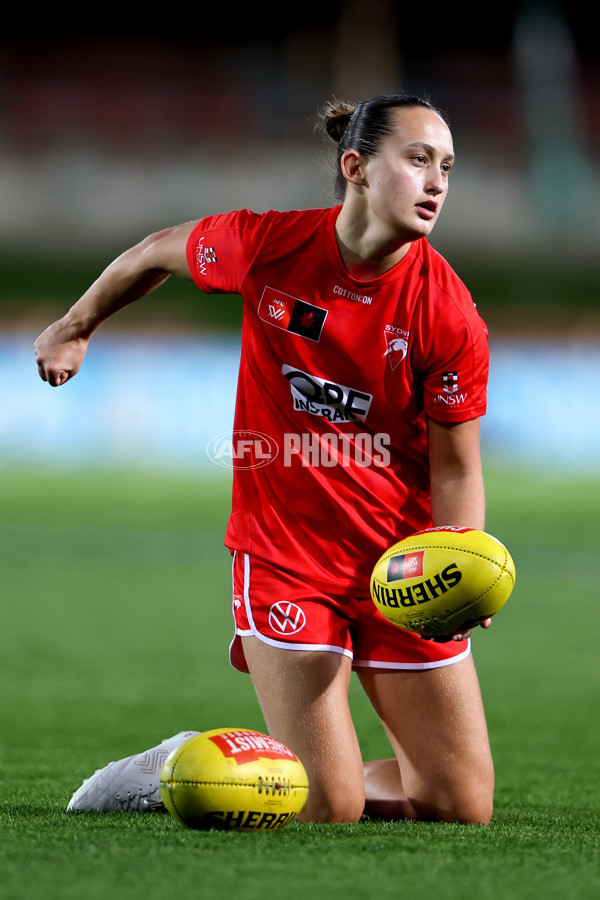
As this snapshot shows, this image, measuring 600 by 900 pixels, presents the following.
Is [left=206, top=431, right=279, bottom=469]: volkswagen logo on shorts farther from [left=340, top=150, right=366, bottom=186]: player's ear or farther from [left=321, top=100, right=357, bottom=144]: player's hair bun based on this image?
[left=321, top=100, right=357, bottom=144]: player's hair bun

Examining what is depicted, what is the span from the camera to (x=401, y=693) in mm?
4301

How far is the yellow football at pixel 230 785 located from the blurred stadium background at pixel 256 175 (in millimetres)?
18599

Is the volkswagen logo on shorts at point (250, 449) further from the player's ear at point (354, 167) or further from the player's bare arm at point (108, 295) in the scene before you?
the player's ear at point (354, 167)

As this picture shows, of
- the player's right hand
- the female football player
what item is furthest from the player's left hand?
the player's right hand

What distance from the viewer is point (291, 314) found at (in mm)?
4242

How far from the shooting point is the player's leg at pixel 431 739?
13.7 feet

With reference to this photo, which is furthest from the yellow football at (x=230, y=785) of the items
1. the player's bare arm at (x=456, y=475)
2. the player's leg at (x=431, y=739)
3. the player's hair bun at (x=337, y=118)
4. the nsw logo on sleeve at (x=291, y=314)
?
the player's hair bun at (x=337, y=118)

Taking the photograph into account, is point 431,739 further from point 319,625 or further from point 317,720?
point 319,625

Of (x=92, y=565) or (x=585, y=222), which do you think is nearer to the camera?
(x=92, y=565)

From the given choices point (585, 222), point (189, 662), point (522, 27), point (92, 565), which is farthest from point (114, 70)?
point (189, 662)

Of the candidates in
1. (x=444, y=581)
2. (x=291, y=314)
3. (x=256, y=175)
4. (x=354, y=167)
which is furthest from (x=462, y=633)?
(x=256, y=175)

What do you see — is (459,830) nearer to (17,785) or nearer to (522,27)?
(17,785)

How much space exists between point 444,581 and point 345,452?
73 centimetres

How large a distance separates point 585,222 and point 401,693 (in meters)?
24.9
